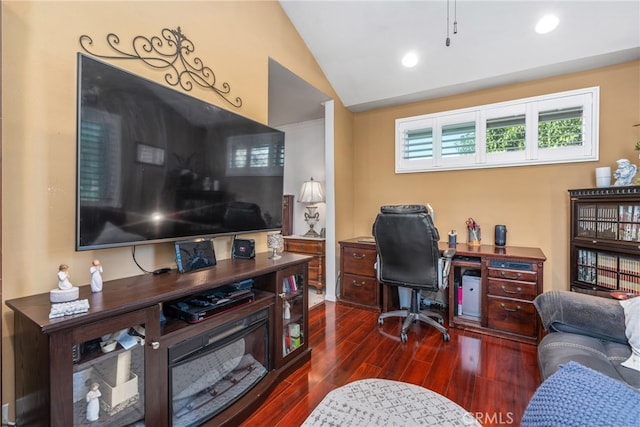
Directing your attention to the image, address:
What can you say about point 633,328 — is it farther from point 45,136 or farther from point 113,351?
point 45,136

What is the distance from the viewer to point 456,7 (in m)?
2.42

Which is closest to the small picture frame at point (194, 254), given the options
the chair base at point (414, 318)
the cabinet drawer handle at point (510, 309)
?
the chair base at point (414, 318)

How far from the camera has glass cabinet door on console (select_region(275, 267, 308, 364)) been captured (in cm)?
191

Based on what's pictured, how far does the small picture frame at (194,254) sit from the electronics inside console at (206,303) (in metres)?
0.17

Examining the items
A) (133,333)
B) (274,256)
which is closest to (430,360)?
(274,256)

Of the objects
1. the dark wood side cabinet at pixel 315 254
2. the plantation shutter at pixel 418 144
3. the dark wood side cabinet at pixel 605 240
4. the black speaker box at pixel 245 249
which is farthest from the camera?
the dark wood side cabinet at pixel 315 254

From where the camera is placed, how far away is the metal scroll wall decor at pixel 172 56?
4.98ft

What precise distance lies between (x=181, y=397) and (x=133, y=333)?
0.43 meters

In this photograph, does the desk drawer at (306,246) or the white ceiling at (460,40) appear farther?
the desk drawer at (306,246)

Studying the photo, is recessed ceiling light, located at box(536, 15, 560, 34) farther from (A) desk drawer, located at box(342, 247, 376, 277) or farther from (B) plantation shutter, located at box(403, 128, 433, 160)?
(A) desk drawer, located at box(342, 247, 376, 277)

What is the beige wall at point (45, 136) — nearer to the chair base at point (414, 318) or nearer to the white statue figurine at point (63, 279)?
the white statue figurine at point (63, 279)

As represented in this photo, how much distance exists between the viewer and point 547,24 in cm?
236

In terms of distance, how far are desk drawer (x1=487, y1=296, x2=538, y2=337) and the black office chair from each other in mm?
482

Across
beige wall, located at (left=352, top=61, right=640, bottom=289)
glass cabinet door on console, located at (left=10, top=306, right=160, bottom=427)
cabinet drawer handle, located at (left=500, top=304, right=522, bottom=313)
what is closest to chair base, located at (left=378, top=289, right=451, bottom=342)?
cabinet drawer handle, located at (left=500, top=304, right=522, bottom=313)
